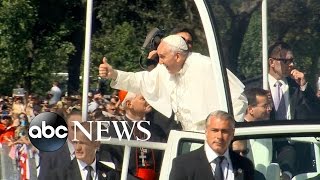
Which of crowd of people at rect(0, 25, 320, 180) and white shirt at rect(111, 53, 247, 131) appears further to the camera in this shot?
white shirt at rect(111, 53, 247, 131)

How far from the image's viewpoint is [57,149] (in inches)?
273

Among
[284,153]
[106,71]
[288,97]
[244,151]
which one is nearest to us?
[284,153]

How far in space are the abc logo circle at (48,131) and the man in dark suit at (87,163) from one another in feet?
0.46

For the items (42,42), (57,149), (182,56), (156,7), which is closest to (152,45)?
(182,56)

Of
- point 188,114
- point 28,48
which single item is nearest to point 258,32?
point 188,114

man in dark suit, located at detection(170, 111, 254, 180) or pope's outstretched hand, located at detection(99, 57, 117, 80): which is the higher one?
pope's outstretched hand, located at detection(99, 57, 117, 80)

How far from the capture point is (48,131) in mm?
6781

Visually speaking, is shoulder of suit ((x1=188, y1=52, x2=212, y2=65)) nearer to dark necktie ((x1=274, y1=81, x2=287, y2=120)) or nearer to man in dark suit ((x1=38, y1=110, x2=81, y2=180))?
dark necktie ((x1=274, y1=81, x2=287, y2=120))

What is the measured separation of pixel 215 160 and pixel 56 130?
953mm

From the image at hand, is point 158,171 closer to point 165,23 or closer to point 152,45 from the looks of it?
point 152,45

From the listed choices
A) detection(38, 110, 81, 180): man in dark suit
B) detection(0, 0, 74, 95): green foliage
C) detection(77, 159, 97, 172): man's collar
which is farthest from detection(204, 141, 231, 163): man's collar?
detection(0, 0, 74, 95): green foliage

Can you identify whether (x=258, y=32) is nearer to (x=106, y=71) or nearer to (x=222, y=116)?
(x=222, y=116)

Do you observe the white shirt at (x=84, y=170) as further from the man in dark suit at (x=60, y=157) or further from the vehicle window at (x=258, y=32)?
the vehicle window at (x=258, y=32)

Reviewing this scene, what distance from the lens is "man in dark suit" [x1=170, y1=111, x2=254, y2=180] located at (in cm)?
648
